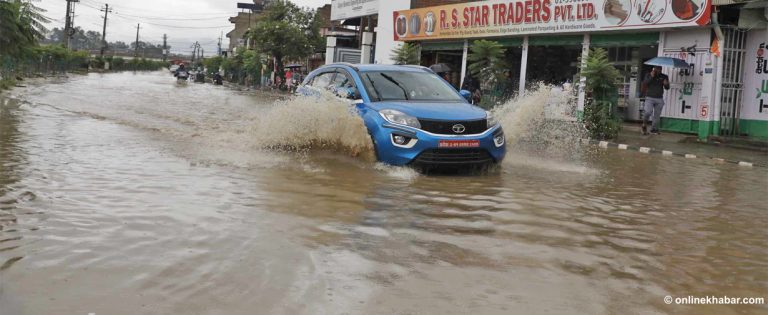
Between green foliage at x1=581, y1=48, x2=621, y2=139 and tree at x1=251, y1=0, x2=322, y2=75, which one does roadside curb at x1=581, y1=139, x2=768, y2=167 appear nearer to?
green foliage at x1=581, y1=48, x2=621, y2=139

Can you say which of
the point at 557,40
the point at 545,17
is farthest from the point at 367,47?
the point at 545,17

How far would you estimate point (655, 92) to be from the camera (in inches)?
690

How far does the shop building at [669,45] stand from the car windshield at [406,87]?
8.47m

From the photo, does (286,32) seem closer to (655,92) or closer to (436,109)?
(655,92)

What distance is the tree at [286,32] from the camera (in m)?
50.4

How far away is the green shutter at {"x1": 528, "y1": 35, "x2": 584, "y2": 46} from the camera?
21.6 m

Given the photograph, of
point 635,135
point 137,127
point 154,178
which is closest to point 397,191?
point 154,178

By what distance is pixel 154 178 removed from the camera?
7.66m

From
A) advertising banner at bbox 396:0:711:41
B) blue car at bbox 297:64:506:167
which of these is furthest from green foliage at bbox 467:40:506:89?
blue car at bbox 297:64:506:167

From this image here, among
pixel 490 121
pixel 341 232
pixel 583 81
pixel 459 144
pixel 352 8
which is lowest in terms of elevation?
pixel 341 232

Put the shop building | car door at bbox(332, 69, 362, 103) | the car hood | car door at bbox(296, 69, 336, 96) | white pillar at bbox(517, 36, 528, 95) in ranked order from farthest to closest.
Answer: white pillar at bbox(517, 36, 528, 95), the shop building, car door at bbox(296, 69, 336, 96), car door at bbox(332, 69, 362, 103), the car hood

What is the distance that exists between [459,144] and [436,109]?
0.60 meters

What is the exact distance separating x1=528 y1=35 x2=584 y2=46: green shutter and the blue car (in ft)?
41.8

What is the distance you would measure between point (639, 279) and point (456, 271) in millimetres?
1188
